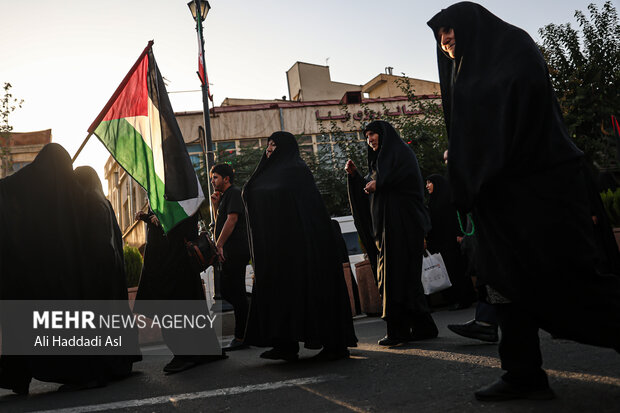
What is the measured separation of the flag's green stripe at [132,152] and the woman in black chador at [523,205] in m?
3.31

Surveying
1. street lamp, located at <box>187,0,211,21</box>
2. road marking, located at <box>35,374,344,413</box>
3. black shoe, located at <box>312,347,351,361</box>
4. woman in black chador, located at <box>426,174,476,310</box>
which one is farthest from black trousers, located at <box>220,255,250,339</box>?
street lamp, located at <box>187,0,211,21</box>

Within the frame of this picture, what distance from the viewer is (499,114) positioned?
295 centimetres

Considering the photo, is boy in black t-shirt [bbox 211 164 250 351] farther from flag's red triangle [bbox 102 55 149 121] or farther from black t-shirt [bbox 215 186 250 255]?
flag's red triangle [bbox 102 55 149 121]

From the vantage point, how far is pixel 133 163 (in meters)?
5.94

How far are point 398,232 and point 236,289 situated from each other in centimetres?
203

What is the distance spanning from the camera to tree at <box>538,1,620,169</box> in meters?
21.1

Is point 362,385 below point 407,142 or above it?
below

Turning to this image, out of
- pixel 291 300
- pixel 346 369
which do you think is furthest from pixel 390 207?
pixel 346 369

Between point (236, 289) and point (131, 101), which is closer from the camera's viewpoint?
point (131, 101)

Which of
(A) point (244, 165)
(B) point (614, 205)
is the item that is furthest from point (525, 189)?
(A) point (244, 165)

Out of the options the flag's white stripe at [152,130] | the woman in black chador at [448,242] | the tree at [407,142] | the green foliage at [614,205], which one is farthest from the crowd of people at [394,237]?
the tree at [407,142]

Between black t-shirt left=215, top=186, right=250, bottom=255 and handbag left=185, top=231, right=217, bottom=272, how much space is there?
3.12 feet

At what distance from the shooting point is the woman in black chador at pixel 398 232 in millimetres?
5633

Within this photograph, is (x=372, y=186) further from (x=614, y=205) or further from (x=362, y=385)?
(x=614, y=205)
